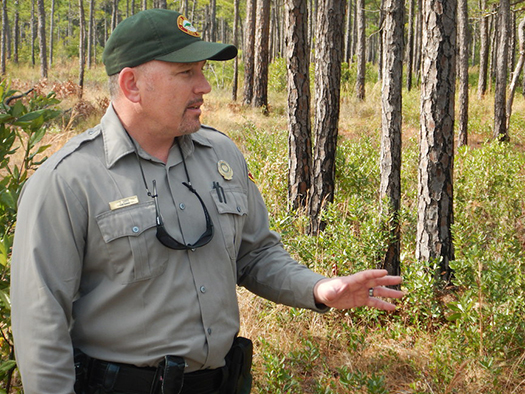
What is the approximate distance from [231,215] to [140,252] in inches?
14.5

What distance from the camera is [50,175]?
63.9 inches

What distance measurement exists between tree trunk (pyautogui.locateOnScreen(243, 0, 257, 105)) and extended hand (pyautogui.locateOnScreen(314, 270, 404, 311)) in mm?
14588

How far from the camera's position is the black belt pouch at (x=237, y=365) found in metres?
1.89

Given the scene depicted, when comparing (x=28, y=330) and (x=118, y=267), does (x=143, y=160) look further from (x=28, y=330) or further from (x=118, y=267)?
(x=28, y=330)

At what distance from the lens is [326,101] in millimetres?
6723

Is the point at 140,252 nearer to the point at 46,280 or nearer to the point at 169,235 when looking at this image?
the point at 169,235

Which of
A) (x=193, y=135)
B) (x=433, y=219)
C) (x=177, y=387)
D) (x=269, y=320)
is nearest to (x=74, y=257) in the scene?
(x=177, y=387)

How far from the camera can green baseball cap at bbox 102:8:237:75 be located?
5.79 ft

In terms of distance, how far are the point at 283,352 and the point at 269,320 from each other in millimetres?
447

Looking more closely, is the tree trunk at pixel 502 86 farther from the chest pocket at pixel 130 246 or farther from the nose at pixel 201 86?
the chest pocket at pixel 130 246

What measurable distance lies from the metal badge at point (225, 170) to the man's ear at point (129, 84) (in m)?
0.38

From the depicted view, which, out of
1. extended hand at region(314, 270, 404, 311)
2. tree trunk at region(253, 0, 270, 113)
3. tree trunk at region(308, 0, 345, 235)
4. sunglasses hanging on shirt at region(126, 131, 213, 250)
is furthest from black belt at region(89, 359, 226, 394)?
tree trunk at region(253, 0, 270, 113)

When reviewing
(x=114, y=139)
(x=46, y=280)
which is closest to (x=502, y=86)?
(x=114, y=139)

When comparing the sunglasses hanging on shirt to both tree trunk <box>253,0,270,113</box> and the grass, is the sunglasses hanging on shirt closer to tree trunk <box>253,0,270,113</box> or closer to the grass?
the grass
